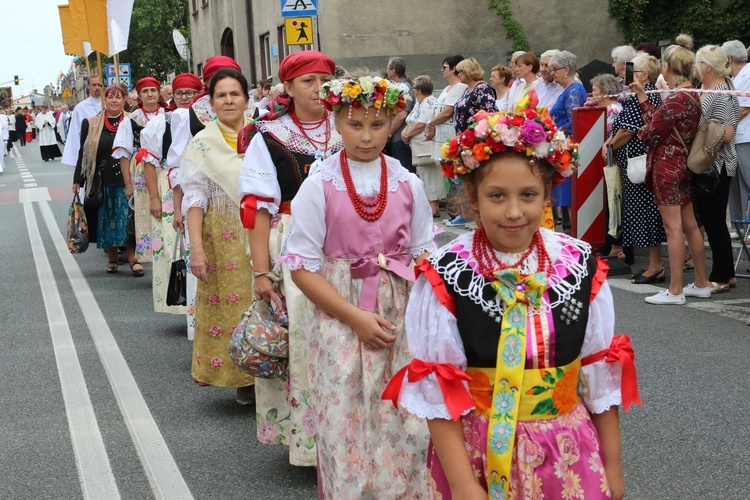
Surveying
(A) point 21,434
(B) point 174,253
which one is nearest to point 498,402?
(A) point 21,434

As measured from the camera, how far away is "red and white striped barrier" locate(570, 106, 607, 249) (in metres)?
10.1

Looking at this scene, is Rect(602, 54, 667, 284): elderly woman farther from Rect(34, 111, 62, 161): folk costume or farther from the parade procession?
Rect(34, 111, 62, 161): folk costume

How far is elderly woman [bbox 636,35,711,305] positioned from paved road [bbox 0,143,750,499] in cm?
25

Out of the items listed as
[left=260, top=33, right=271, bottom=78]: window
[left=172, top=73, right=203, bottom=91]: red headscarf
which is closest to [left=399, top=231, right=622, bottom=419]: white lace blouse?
[left=172, top=73, right=203, bottom=91]: red headscarf

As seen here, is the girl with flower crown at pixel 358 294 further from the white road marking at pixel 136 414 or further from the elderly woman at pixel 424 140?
the elderly woman at pixel 424 140

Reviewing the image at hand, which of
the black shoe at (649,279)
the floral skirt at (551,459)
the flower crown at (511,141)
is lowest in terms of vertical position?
Result: the black shoe at (649,279)

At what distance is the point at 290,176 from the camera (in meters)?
4.48

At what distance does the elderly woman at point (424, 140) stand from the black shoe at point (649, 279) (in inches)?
209

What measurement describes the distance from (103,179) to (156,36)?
50265 mm

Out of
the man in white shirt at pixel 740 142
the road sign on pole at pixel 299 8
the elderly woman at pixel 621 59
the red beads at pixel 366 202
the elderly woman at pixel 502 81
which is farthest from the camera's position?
the road sign on pole at pixel 299 8

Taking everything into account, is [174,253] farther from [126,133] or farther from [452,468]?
[452,468]

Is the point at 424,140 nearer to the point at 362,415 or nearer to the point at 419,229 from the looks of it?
the point at 419,229

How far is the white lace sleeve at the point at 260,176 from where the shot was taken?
14.5 feet

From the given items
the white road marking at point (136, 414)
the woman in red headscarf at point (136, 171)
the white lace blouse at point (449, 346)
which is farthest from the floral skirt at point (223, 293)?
the woman in red headscarf at point (136, 171)
